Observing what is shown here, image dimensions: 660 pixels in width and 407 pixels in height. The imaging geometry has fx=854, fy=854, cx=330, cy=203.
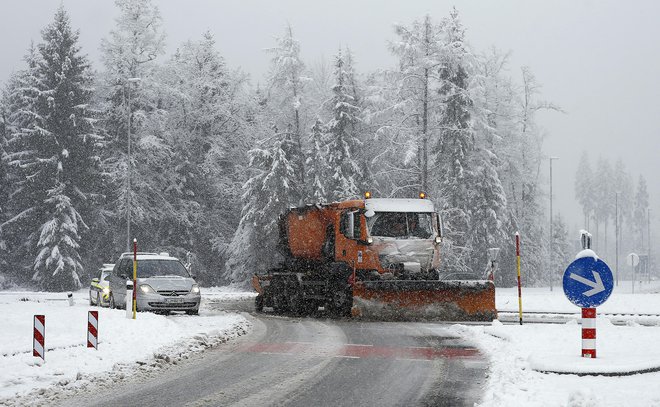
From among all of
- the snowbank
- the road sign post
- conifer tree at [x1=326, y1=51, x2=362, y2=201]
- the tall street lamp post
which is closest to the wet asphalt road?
the snowbank

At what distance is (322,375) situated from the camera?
11.3 meters

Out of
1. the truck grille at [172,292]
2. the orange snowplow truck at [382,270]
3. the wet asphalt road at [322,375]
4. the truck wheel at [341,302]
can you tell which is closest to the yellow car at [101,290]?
the truck grille at [172,292]

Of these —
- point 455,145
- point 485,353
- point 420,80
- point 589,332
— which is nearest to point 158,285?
point 485,353

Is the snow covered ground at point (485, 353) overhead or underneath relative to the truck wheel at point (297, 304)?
overhead

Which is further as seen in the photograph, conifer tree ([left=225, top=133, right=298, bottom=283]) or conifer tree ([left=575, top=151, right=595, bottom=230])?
conifer tree ([left=575, top=151, right=595, bottom=230])

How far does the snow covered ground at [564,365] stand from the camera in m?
8.69

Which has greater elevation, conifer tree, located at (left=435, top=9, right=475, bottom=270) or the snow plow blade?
conifer tree, located at (left=435, top=9, right=475, bottom=270)

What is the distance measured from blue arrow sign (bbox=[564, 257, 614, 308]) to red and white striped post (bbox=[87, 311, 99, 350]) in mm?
7300

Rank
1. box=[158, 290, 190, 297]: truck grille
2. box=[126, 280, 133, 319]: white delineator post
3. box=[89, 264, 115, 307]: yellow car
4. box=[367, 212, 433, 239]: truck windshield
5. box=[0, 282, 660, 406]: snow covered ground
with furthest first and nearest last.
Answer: box=[89, 264, 115, 307]: yellow car → box=[158, 290, 190, 297]: truck grille → box=[367, 212, 433, 239]: truck windshield → box=[126, 280, 133, 319]: white delineator post → box=[0, 282, 660, 406]: snow covered ground

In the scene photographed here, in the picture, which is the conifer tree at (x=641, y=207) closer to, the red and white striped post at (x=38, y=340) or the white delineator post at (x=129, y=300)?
the white delineator post at (x=129, y=300)

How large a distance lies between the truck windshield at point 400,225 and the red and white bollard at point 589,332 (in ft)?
37.0

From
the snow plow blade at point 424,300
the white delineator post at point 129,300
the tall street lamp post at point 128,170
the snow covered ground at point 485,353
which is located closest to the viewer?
the snow covered ground at point 485,353

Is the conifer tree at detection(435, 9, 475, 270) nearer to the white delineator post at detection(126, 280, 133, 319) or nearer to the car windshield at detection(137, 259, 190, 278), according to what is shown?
the car windshield at detection(137, 259, 190, 278)

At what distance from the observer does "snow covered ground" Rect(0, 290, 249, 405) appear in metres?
10.8
